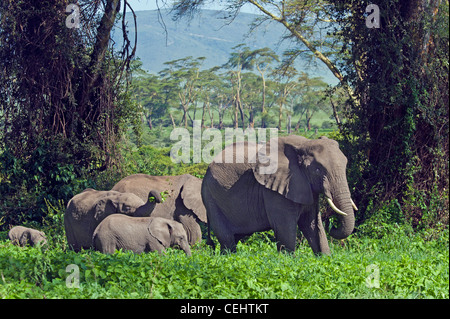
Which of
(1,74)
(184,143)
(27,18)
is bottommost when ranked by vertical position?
(184,143)

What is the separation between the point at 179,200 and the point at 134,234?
2.12 metres

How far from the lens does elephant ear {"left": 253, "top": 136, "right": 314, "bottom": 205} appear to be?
872 centimetres

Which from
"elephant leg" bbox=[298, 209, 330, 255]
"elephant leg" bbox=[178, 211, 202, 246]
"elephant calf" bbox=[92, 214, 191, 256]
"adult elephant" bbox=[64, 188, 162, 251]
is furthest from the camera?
"elephant leg" bbox=[178, 211, 202, 246]

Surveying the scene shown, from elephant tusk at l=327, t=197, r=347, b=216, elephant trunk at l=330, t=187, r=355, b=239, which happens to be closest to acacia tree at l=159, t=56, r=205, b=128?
elephant trunk at l=330, t=187, r=355, b=239

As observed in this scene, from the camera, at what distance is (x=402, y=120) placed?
1095 cm

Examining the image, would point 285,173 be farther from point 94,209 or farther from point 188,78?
point 188,78

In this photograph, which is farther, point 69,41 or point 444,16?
point 69,41

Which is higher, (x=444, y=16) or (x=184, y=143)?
(x=444, y=16)

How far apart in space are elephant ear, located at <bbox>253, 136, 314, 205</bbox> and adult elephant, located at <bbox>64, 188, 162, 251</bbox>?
165 centimetres

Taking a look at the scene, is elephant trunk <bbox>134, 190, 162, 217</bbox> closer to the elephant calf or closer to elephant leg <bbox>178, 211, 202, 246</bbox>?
the elephant calf
